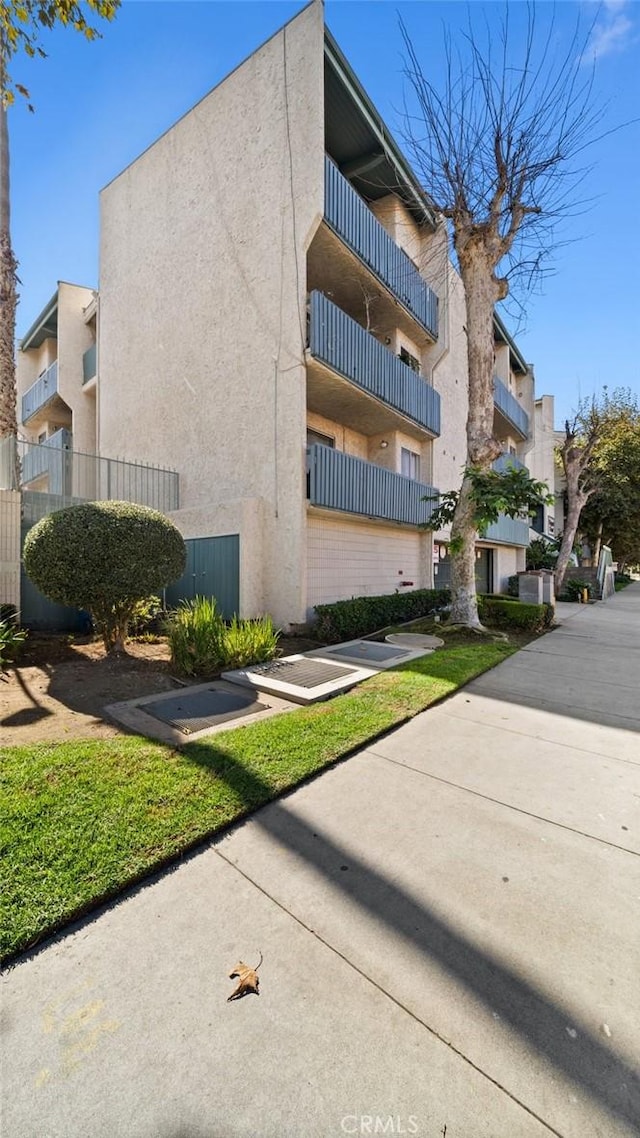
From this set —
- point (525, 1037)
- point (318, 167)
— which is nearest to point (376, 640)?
point (525, 1037)

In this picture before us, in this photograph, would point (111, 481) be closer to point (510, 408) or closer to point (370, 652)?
point (370, 652)

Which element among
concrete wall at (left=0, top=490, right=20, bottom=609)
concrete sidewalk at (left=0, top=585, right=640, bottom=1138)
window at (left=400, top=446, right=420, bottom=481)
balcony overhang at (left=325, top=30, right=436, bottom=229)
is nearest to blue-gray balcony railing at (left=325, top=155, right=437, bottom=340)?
balcony overhang at (left=325, top=30, right=436, bottom=229)

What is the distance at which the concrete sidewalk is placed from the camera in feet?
4.63

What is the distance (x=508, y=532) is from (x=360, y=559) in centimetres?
1002

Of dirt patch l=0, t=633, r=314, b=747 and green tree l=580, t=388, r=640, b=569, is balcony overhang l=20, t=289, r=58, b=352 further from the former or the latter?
green tree l=580, t=388, r=640, b=569

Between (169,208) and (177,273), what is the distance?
2002 millimetres

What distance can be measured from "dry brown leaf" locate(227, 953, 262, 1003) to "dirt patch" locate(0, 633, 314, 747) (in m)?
2.70

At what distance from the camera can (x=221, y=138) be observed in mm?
10922

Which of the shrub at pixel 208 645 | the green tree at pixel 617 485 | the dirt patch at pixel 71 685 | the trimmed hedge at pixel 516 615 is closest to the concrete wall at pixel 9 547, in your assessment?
the dirt patch at pixel 71 685

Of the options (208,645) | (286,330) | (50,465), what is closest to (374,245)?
(286,330)

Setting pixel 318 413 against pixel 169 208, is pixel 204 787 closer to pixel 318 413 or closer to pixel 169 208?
pixel 318 413

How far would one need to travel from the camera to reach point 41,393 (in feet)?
59.1

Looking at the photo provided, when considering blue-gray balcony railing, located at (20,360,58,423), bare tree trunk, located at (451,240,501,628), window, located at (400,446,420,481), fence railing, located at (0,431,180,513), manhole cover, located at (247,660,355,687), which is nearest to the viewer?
manhole cover, located at (247,660,355,687)

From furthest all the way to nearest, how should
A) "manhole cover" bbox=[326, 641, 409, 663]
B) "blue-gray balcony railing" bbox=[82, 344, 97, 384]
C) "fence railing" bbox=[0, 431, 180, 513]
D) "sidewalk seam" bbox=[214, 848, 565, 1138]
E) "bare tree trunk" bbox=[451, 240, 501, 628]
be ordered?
1. "blue-gray balcony railing" bbox=[82, 344, 97, 384]
2. "fence railing" bbox=[0, 431, 180, 513]
3. "bare tree trunk" bbox=[451, 240, 501, 628]
4. "manhole cover" bbox=[326, 641, 409, 663]
5. "sidewalk seam" bbox=[214, 848, 565, 1138]
